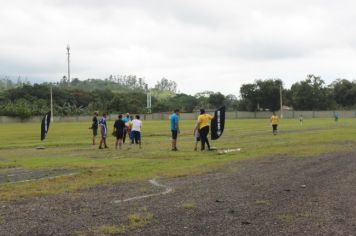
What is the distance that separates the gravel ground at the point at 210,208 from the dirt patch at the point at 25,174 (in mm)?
2962

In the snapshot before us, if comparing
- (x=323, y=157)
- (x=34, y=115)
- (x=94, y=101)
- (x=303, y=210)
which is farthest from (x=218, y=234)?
(x=94, y=101)

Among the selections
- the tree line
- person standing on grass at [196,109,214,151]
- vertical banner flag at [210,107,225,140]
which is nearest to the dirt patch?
person standing on grass at [196,109,214,151]

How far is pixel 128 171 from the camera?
579 inches

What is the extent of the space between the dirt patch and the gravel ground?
296 cm

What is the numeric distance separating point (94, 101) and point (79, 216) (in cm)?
14616

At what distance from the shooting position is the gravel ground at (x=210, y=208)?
24.7 ft

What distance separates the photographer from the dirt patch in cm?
1357

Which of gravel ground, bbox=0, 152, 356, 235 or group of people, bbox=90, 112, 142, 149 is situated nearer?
gravel ground, bbox=0, 152, 356, 235

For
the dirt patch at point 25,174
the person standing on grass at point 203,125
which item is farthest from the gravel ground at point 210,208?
the person standing on grass at point 203,125

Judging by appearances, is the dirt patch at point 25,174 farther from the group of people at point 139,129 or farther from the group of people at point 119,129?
the group of people at point 119,129

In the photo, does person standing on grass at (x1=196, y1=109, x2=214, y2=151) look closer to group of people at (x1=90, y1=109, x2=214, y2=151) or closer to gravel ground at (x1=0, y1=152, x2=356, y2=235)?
group of people at (x1=90, y1=109, x2=214, y2=151)

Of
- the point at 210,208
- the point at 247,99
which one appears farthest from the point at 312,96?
the point at 210,208

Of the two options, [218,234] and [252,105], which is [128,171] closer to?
[218,234]

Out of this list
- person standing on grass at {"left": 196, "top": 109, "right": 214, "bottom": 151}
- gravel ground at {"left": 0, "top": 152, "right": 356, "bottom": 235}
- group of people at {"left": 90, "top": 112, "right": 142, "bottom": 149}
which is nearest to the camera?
gravel ground at {"left": 0, "top": 152, "right": 356, "bottom": 235}
